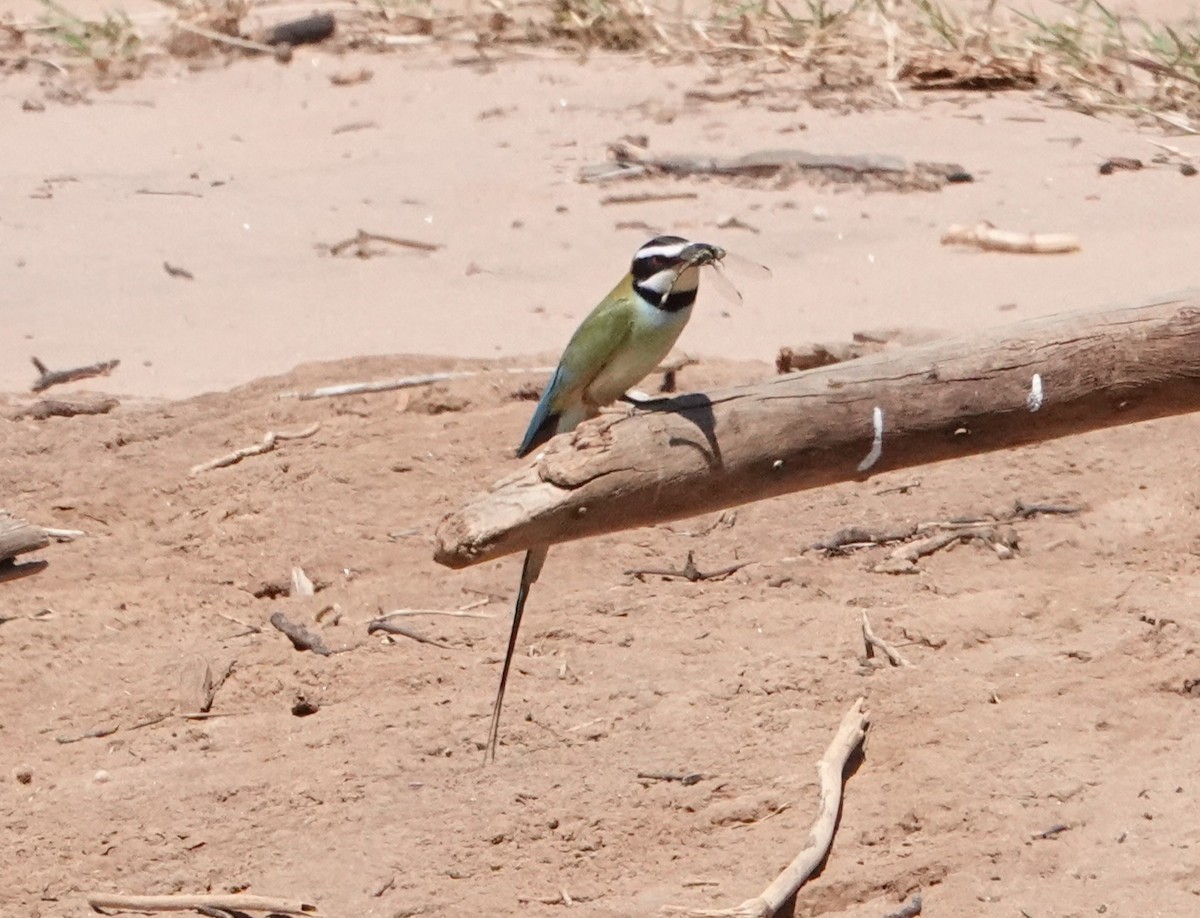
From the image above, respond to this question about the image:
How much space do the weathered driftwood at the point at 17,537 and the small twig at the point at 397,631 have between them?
0.91 meters

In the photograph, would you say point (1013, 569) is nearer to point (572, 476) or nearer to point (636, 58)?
point (572, 476)

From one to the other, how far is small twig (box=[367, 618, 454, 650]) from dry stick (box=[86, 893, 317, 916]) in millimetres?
864

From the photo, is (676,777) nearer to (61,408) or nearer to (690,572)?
(690,572)

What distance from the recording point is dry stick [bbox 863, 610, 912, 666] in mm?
3693

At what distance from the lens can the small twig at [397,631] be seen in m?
3.94

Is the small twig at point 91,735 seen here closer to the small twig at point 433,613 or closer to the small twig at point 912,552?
the small twig at point 433,613

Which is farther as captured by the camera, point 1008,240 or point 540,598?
point 1008,240

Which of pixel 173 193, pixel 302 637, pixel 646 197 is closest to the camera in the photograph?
pixel 302 637

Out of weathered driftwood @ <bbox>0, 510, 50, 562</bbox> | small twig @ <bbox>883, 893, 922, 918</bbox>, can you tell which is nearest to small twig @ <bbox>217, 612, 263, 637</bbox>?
weathered driftwood @ <bbox>0, 510, 50, 562</bbox>

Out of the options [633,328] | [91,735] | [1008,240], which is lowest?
[91,735]

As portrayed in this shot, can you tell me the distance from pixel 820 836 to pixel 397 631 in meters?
1.23

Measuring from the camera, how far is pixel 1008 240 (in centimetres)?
589

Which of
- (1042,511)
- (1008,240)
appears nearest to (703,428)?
(1042,511)

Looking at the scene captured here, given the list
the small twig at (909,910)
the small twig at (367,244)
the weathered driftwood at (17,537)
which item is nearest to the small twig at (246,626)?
the weathered driftwood at (17,537)
